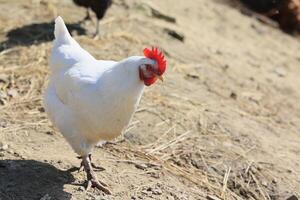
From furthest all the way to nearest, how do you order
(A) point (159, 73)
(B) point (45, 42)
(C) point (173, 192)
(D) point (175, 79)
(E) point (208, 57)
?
(E) point (208, 57), (B) point (45, 42), (D) point (175, 79), (C) point (173, 192), (A) point (159, 73)

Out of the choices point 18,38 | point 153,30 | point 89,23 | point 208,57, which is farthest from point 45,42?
point 208,57

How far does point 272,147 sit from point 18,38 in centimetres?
291

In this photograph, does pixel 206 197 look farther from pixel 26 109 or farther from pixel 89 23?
pixel 89 23

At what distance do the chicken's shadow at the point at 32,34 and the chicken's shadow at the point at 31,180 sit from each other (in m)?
2.37

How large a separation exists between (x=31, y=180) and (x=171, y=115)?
1683 mm

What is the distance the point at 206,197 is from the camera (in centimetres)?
419

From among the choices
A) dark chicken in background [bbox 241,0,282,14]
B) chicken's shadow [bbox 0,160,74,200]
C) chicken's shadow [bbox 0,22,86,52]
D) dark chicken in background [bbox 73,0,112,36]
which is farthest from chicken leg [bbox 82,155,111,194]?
dark chicken in background [bbox 241,0,282,14]

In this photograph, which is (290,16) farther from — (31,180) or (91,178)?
(31,180)

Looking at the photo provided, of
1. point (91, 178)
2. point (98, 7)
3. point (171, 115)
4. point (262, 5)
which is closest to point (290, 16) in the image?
point (262, 5)

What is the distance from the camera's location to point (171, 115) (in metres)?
5.25

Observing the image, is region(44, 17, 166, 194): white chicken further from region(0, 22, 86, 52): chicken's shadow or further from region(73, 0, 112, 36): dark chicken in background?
region(73, 0, 112, 36): dark chicken in background

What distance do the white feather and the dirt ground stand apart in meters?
0.37

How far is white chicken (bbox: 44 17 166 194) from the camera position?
3590mm

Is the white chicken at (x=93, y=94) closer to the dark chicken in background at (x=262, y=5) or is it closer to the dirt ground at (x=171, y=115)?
the dirt ground at (x=171, y=115)
